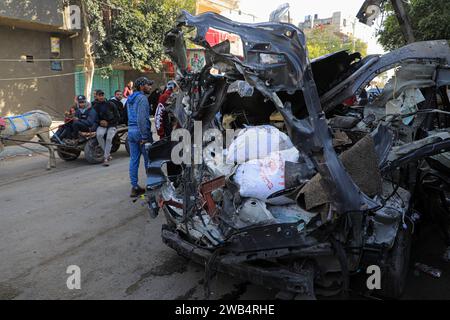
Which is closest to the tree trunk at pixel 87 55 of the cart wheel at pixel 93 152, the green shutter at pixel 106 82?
the green shutter at pixel 106 82

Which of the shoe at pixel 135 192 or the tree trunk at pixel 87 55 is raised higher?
the tree trunk at pixel 87 55

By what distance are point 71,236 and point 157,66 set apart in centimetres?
1460

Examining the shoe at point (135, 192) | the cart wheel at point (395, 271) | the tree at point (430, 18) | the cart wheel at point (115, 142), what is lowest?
the shoe at point (135, 192)

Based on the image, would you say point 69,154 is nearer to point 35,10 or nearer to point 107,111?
point 107,111

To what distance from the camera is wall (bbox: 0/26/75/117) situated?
14891mm

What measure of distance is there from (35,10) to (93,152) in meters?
8.92

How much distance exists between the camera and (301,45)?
250cm

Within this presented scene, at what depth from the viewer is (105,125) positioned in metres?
8.88

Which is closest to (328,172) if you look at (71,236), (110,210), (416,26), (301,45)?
(301,45)

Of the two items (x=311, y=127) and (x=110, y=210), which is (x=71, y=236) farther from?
(x=311, y=127)

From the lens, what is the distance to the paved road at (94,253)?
3.21m

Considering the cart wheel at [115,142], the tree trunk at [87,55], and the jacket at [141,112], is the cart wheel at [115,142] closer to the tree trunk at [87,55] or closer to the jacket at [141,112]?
the jacket at [141,112]

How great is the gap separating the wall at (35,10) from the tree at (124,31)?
40.5 inches
